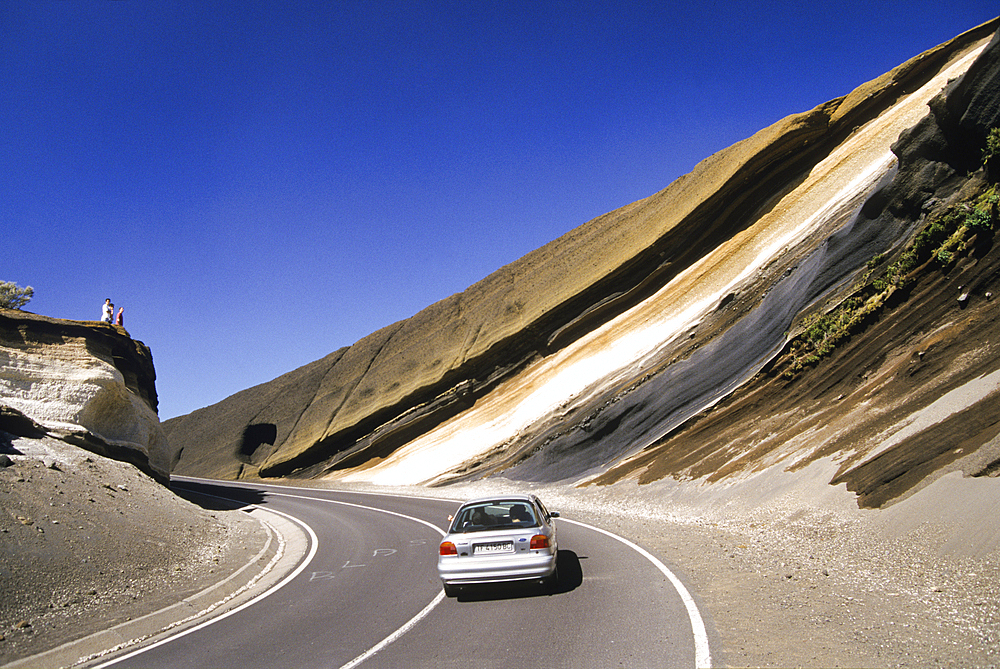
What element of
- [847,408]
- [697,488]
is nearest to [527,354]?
[697,488]

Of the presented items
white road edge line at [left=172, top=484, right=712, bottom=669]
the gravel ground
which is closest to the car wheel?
white road edge line at [left=172, top=484, right=712, bottom=669]

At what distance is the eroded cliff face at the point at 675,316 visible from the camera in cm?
1800

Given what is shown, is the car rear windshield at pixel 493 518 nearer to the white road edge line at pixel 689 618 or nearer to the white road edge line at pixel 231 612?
the white road edge line at pixel 689 618

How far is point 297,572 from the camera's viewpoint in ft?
37.7

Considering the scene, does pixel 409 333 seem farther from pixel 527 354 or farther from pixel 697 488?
pixel 697 488

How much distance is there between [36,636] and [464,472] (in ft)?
79.4

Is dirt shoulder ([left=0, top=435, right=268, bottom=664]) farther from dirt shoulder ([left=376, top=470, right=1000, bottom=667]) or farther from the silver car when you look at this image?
dirt shoulder ([left=376, top=470, right=1000, bottom=667])

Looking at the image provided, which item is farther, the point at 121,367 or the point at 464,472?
the point at 464,472

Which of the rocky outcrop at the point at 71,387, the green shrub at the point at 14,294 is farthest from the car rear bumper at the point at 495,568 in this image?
the green shrub at the point at 14,294

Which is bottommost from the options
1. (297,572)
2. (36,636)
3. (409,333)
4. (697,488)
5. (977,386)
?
(697,488)

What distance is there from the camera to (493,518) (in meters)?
8.68

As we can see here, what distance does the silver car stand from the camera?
781 cm

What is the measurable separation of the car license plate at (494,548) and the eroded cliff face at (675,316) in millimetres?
8341

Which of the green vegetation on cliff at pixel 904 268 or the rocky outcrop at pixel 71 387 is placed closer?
the green vegetation on cliff at pixel 904 268
